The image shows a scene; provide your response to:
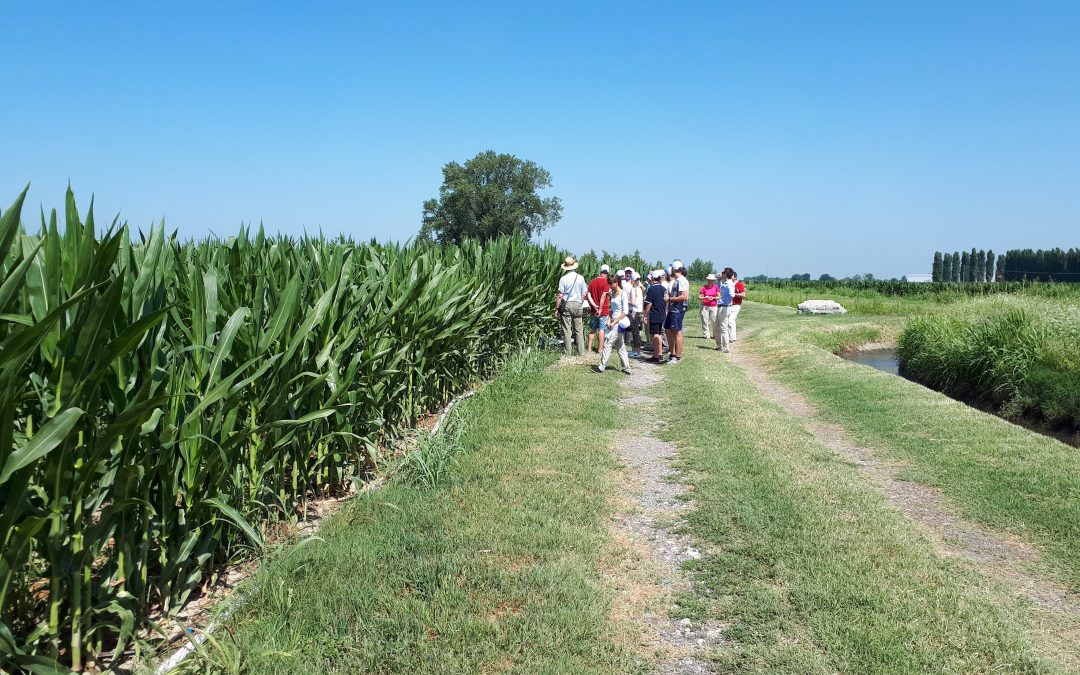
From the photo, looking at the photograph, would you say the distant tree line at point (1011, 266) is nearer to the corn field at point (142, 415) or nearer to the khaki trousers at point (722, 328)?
the khaki trousers at point (722, 328)

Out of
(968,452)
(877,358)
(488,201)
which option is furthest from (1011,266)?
(968,452)

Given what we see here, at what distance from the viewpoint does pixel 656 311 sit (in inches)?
555

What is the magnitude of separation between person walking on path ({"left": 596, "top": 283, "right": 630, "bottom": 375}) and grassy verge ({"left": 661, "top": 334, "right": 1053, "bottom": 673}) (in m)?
5.26

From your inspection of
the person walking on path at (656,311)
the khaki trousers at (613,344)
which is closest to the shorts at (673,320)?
the person walking on path at (656,311)

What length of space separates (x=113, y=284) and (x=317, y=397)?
2.44 m

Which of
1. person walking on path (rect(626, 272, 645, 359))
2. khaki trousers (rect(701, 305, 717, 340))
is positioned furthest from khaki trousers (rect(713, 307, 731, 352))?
person walking on path (rect(626, 272, 645, 359))

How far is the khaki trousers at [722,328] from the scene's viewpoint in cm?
1702

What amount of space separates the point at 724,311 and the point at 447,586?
1392 centimetres

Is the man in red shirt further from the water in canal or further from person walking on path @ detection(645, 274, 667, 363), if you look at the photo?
the water in canal

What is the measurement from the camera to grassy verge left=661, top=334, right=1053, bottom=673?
3586 mm

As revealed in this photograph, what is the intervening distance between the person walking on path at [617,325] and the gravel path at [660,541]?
3.25 m

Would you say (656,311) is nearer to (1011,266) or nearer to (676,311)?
(676,311)

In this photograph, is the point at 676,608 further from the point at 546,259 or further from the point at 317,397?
the point at 546,259

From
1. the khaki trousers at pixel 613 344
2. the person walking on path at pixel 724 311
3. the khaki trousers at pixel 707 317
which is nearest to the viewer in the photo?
the khaki trousers at pixel 613 344
